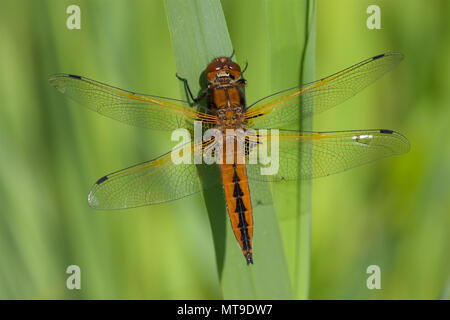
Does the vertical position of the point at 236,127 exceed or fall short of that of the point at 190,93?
it falls short

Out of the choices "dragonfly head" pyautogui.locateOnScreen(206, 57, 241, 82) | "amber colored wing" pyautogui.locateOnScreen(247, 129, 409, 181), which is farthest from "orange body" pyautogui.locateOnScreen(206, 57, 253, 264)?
"amber colored wing" pyautogui.locateOnScreen(247, 129, 409, 181)

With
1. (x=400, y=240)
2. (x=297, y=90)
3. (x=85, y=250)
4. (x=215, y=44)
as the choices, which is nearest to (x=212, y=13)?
(x=215, y=44)

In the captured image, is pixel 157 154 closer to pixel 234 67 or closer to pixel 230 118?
pixel 230 118

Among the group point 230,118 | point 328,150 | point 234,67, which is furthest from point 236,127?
point 328,150

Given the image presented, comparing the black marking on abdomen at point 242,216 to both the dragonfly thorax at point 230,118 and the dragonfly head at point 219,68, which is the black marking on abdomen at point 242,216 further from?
the dragonfly head at point 219,68

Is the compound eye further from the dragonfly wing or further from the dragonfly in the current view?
the dragonfly wing
